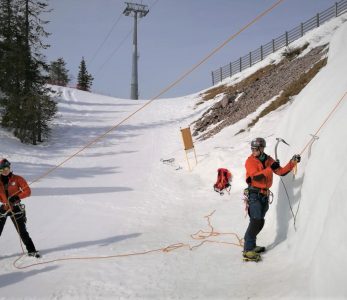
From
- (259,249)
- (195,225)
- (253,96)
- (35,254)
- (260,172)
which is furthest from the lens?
(253,96)

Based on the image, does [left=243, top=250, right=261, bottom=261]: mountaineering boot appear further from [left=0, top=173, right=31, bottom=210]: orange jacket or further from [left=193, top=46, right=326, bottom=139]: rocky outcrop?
[left=193, top=46, right=326, bottom=139]: rocky outcrop

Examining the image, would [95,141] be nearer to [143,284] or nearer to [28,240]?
[28,240]

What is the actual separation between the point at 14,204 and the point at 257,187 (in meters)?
4.56

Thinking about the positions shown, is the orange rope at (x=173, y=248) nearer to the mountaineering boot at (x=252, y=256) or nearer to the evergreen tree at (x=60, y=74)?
the mountaineering boot at (x=252, y=256)

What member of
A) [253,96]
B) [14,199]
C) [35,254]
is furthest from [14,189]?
[253,96]

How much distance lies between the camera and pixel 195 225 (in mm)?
8617

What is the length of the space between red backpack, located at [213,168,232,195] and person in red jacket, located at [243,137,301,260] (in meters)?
4.71

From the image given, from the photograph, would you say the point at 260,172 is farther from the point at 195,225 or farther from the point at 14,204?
the point at 14,204

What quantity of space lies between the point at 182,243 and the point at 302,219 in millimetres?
2517

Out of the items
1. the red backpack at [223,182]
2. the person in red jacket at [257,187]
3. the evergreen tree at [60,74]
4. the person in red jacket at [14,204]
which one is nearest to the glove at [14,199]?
the person in red jacket at [14,204]

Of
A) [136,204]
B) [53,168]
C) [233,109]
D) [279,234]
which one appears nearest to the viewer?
[279,234]

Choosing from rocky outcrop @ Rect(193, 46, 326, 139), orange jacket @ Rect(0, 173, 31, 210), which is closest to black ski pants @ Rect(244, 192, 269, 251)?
orange jacket @ Rect(0, 173, 31, 210)

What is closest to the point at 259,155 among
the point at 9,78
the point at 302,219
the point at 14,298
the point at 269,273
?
the point at 302,219

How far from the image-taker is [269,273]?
5449mm
